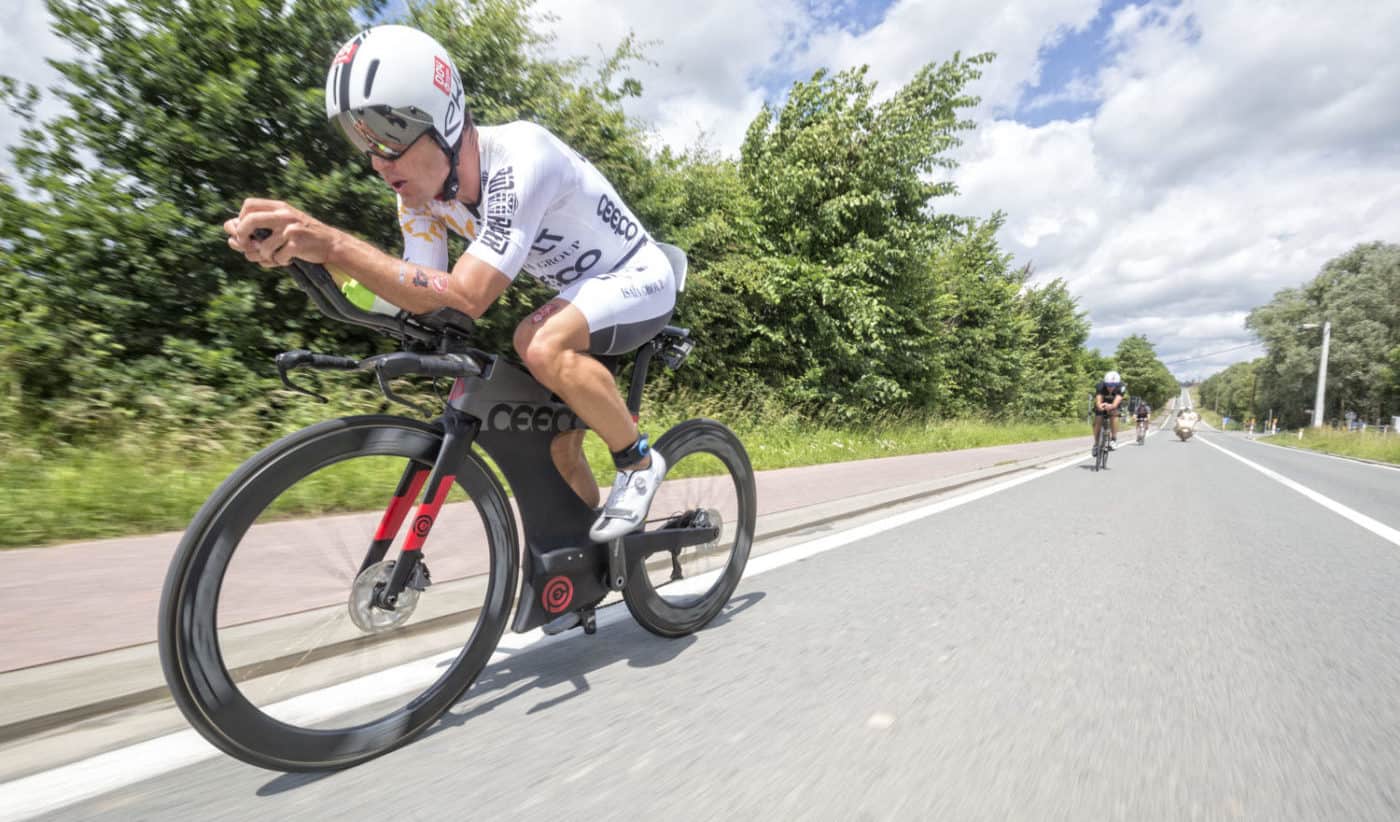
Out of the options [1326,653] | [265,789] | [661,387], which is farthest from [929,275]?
[265,789]

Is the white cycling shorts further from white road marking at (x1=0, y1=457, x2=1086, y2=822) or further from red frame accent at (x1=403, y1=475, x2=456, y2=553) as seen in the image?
white road marking at (x1=0, y1=457, x2=1086, y2=822)

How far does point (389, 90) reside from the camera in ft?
5.28

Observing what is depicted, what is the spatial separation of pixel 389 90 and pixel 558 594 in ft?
4.92

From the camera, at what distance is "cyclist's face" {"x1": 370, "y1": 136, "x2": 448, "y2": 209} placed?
5.70 ft

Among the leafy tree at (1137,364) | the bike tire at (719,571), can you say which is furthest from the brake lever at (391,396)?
the leafy tree at (1137,364)

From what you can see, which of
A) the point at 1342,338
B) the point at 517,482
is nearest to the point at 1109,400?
the point at 517,482

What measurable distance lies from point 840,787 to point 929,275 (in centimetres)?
1466

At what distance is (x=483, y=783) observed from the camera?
1.53 metres

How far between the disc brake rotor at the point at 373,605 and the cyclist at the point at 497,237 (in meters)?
0.60

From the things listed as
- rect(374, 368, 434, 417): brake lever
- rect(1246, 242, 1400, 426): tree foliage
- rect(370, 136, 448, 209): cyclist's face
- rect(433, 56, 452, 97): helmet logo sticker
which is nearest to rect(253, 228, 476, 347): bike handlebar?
rect(374, 368, 434, 417): brake lever

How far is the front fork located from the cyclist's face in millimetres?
688

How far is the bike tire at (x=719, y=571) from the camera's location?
7.98 feet

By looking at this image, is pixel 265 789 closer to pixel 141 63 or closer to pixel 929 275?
pixel 141 63

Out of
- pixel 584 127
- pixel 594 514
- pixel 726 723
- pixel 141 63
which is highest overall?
pixel 584 127
